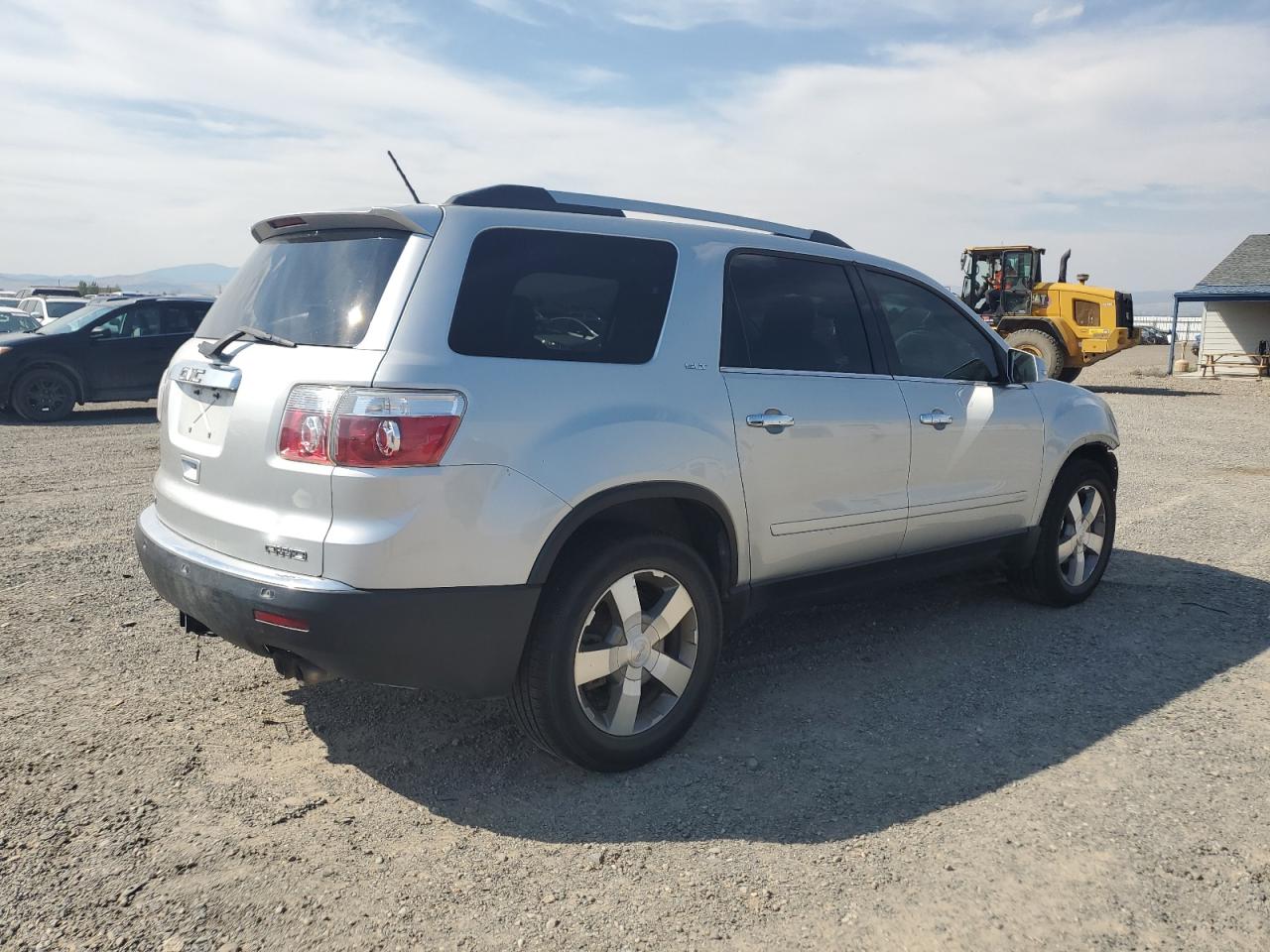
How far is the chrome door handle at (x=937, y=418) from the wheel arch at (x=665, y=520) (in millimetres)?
1226

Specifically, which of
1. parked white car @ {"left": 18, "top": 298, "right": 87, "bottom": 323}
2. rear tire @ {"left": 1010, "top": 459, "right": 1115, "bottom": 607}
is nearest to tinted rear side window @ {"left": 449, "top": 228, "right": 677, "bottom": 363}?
rear tire @ {"left": 1010, "top": 459, "right": 1115, "bottom": 607}

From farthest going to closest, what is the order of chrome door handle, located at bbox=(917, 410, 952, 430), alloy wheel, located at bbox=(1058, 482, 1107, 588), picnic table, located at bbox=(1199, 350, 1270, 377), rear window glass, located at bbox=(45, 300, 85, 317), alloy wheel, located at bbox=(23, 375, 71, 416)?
picnic table, located at bbox=(1199, 350, 1270, 377) < rear window glass, located at bbox=(45, 300, 85, 317) < alloy wheel, located at bbox=(23, 375, 71, 416) < alloy wheel, located at bbox=(1058, 482, 1107, 588) < chrome door handle, located at bbox=(917, 410, 952, 430)

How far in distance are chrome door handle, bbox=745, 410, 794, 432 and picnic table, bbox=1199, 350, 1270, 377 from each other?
29148 mm

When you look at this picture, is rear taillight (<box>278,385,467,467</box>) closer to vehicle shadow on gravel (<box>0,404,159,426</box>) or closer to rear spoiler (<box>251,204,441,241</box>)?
rear spoiler (<box>251,204,441,241</box>)

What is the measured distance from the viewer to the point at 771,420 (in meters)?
3.79

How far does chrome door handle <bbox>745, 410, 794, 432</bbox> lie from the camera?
373 cm

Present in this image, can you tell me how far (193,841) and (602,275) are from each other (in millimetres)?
2184

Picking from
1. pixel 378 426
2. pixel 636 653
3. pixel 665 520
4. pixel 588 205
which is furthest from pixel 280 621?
pixel 588 205

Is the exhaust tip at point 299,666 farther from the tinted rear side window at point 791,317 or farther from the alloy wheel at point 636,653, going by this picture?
the tinted rear side window at point 791,317

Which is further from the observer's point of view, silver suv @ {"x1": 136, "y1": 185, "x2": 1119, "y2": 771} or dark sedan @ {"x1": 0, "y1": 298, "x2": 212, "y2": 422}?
dark sedan @ {"x1": 0, "y1": 298, "x2": 212, "y2": 422}

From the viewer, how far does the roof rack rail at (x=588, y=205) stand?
340cm

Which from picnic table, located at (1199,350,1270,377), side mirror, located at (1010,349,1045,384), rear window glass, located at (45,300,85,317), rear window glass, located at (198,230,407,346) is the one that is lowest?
picnic table, located at (1199,350,1270,377)

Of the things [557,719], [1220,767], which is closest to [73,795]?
[557,719]

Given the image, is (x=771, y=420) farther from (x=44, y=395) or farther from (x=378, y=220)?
(x=44, y=395)
